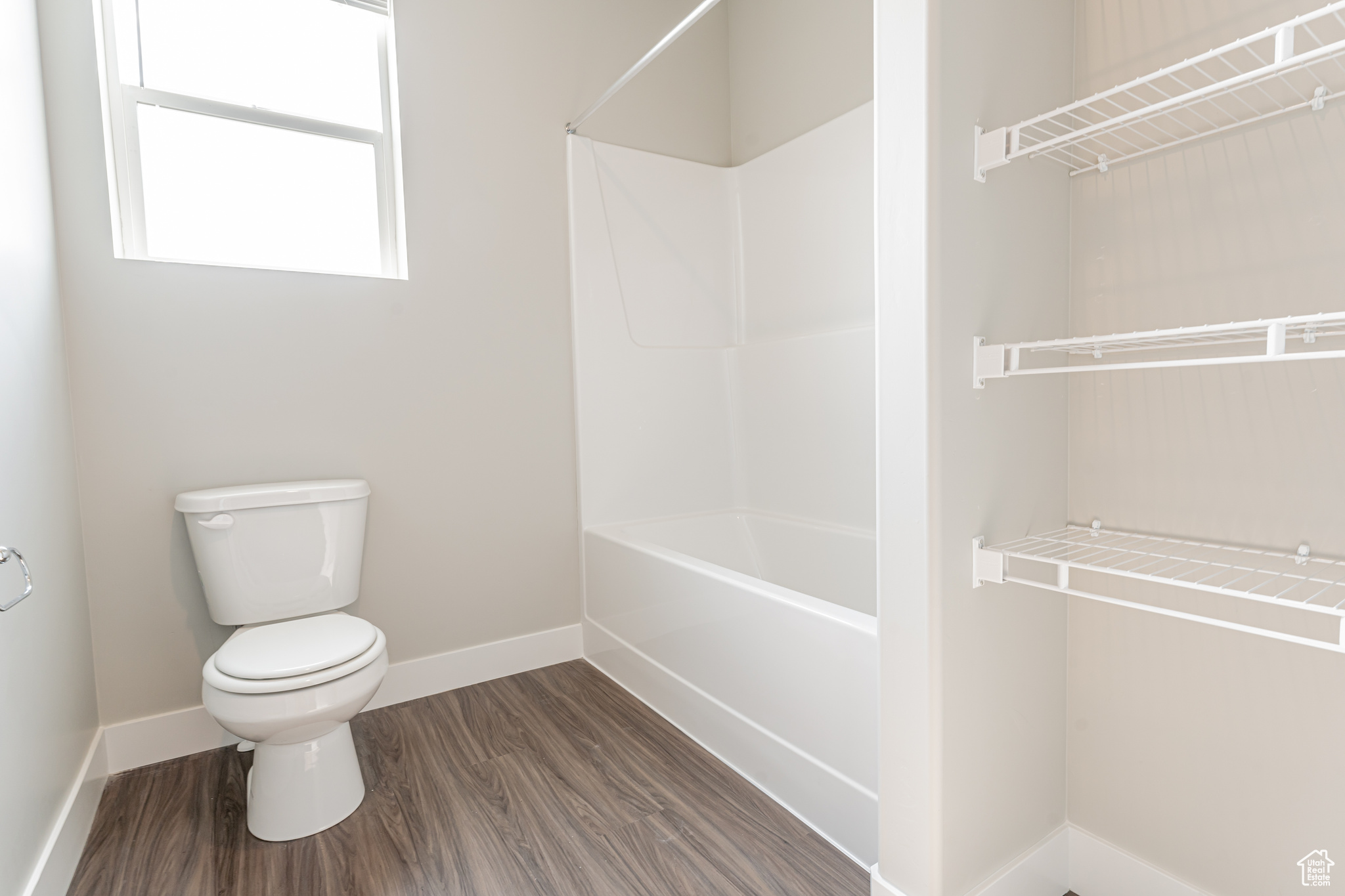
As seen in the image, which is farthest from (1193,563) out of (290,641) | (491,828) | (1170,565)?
(290,641)

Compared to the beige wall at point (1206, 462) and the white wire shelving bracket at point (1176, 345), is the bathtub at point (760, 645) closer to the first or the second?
the beige wall at point (1206, 462)

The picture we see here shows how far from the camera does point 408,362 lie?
222 cm

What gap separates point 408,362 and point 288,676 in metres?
1.07

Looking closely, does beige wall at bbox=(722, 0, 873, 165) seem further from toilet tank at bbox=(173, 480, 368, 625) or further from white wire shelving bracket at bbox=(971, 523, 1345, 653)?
toilet tank at bbox=(173, 480, 368, 625)

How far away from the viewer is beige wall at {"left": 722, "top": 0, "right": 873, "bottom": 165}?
92.4 inches

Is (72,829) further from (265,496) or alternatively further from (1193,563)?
(1193,563)

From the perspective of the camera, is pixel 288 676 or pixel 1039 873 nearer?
pixel 1039 873

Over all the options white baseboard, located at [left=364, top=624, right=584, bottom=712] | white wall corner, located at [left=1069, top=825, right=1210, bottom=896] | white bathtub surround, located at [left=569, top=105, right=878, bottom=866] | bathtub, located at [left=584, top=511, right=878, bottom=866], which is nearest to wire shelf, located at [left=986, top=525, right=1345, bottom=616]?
bathtub, located at [left=584, top=511, right=878, bottom=866]

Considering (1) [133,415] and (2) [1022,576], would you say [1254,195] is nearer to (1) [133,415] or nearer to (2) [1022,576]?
(2) [1022,576]

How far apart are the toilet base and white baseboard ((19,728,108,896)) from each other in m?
0.32

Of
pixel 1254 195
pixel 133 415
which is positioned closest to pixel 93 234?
pixel 133 415

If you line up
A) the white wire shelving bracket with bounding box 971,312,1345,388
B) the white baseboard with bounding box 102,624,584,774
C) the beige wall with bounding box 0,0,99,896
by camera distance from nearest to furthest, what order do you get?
the white wire shelving bracket with bounding box 971,312,1345,388 → the beige wall with bounding box 0,0,99,896 → the white baseboard with bounding box 102,624,584,774

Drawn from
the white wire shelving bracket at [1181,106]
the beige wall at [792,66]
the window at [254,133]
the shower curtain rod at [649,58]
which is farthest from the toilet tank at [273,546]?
the beige wall at [792,66]

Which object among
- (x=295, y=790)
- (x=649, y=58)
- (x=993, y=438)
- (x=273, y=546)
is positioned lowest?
(x=295, y=790)
